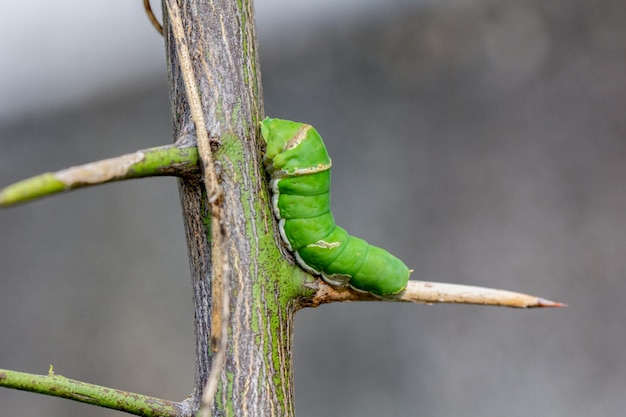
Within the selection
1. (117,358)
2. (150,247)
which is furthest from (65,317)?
(150,247)

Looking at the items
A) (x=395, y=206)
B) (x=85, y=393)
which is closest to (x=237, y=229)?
(x=85, y=393)

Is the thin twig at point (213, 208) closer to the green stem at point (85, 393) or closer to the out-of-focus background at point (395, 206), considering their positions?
the green stem at point (85, 393)

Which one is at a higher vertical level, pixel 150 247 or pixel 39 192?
pixel 39 192

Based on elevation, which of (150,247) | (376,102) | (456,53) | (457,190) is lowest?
(150,247)

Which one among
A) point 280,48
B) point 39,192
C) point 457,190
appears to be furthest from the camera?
point 280,48

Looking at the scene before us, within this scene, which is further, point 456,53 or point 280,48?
point 280,48

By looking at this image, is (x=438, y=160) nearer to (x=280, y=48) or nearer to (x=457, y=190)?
(x=457, y=190)
